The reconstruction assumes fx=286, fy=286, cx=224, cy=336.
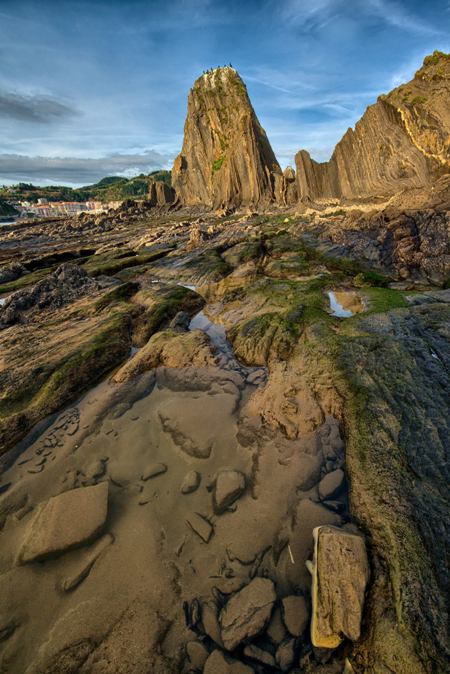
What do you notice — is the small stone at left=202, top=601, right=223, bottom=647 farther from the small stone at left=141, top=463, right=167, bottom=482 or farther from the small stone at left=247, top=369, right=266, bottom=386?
the small stone at left=247, top=369, right=266, bottom=386

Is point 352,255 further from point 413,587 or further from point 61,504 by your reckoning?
point 61,504

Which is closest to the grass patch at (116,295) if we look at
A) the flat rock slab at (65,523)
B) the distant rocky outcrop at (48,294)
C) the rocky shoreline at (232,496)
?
the distant rocky outcrop at (48,294)

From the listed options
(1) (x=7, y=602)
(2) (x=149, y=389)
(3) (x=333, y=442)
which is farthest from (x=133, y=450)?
(3) (x=333, y=442)

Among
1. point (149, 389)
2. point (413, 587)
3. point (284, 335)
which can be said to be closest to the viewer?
point (413, 587)

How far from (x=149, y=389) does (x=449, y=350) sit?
8.14 metres

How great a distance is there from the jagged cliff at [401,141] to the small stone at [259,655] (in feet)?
91.7

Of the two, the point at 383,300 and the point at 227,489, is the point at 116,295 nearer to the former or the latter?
the point at 383,300

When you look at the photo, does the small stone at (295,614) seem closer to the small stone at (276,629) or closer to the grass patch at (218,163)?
the small stone at (276,629)

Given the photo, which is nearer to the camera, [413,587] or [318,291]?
[413,587]

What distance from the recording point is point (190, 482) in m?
5.57

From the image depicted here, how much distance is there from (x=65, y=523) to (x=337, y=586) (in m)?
4.24

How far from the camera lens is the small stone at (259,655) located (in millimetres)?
3420

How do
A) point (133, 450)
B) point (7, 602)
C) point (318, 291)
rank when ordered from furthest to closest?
point (318, 291), point (133, 450), point (7, 602)

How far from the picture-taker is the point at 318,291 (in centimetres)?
1277
